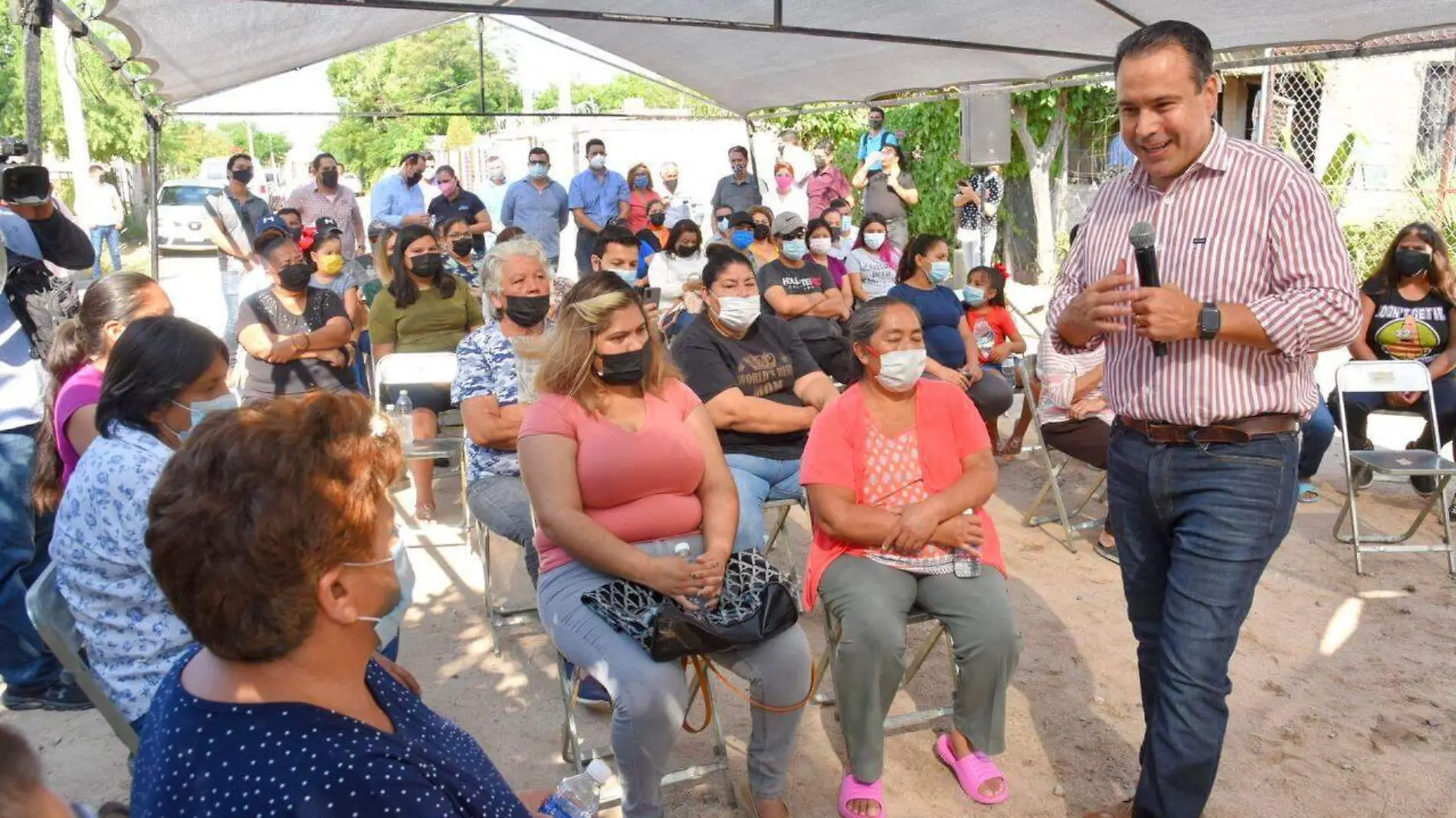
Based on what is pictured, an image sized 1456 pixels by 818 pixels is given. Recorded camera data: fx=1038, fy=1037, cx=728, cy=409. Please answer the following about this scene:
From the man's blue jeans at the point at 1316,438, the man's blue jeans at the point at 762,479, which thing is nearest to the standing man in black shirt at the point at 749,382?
the man's blue jeans at the point at 762,479

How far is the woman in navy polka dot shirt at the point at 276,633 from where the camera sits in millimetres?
1367

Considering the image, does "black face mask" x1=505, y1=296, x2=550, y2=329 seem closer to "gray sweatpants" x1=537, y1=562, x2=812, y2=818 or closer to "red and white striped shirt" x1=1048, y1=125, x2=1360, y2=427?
"gray sweatpants" x1=537, y1=562, x2=812, y2=818

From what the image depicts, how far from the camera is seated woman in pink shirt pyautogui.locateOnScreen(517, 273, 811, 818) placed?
9.47 feet

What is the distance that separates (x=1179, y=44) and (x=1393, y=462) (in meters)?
3.89

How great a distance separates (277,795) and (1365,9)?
6.47 m

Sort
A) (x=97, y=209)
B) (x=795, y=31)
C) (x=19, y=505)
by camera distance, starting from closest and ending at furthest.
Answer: (x=19, y=505), (x=795, y=31), (x=97, y=209)

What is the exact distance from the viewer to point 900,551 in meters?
3.34

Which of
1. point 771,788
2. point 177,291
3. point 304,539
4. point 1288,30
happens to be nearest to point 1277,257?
point 771,788

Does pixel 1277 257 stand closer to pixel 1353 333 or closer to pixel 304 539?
pixel 1353 333

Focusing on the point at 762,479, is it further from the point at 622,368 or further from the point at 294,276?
the point at 294,276

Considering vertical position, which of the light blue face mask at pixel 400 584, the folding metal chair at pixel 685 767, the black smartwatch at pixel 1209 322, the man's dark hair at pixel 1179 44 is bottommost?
the folding metal chair at pixel 685 767

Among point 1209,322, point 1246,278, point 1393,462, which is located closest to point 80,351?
point 1209,322

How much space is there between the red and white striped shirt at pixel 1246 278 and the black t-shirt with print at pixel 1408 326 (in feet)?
13.7

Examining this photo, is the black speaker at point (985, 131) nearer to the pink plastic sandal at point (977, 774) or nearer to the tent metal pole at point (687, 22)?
the tent metal pole at point (687, 22)
